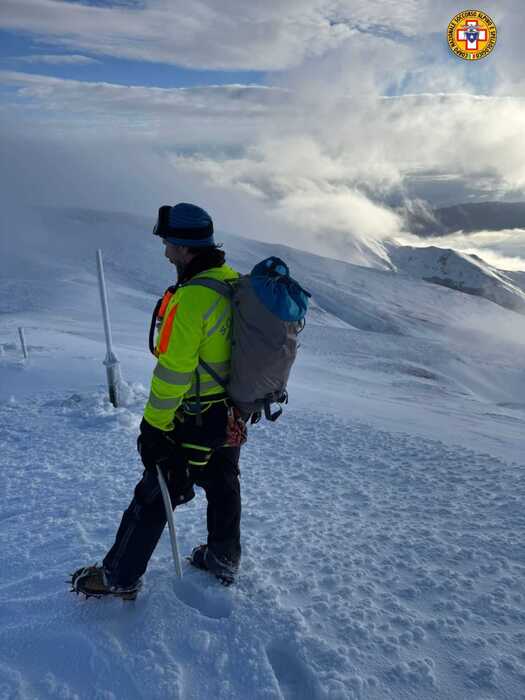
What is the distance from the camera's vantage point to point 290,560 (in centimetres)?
388

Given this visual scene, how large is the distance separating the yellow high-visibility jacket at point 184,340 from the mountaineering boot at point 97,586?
1014 millimetres

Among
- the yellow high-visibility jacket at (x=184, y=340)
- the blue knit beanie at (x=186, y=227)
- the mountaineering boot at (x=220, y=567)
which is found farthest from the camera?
the mountaineering boot at (x=220, y=567)

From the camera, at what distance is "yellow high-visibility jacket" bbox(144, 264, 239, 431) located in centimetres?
297

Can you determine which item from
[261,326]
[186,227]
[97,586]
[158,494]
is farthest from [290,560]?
[186,227]

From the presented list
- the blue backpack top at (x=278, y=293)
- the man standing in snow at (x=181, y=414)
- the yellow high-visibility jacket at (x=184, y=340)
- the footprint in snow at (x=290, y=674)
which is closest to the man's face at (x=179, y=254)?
the man standing in snow at (x=181, y=414)

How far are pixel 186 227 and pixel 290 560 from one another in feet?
7.87

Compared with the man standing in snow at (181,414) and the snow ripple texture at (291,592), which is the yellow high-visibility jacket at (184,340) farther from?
the snow ripple texture at (291,592)

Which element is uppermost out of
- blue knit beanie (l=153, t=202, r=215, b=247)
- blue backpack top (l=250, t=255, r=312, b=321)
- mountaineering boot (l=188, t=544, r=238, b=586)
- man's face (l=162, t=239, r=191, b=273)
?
blue knit beanie (l=153, t=202, r=215, b=247)

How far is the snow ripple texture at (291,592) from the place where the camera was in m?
2.81

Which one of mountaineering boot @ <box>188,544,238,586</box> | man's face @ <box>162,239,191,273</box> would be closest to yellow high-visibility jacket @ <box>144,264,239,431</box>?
man's face @ <box>162,239,191,273</box>

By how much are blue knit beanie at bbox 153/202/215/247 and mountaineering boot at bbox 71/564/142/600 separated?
2036mm

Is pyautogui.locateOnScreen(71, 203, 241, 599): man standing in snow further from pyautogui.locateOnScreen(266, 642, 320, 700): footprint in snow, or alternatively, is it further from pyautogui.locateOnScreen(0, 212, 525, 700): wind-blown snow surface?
pyautogui.locateOnScreen(266, 642, 320, 700): footprint in snow

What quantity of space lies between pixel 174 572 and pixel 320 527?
4.30 ft

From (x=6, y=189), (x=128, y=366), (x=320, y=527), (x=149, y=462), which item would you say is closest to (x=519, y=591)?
(x=320, y=527)
